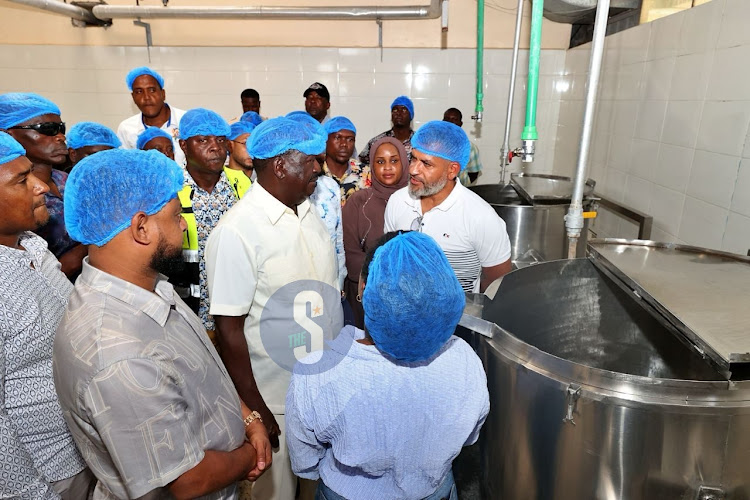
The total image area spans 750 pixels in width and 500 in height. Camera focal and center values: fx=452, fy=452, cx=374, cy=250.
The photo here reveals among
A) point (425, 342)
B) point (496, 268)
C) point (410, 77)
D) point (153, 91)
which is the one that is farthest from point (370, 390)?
point (410, 77)

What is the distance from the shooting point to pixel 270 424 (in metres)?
1.43

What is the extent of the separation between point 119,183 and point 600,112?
3244 millimetres

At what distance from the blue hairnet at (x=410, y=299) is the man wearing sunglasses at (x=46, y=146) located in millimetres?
1460

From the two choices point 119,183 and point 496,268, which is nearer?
point 119,183

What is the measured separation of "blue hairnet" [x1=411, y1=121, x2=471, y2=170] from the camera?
6.09 ft

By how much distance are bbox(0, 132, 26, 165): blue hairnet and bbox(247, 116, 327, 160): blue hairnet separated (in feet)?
2.00

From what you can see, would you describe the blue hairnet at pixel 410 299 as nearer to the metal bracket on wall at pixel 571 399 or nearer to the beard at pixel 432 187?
the metal bracket on wall at pixel 571 399

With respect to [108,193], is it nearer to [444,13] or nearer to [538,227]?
[538,227]

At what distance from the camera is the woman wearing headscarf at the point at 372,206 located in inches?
89.7

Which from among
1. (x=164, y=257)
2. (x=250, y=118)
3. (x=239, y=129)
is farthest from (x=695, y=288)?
(x=250, y=118)

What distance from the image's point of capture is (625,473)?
3.48ft

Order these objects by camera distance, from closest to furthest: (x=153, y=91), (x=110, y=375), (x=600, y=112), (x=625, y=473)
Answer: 1. (x=110, y=375)
2. (x=625, y=473)
3. (x=153, y=91)
4. (x=600, y=112)

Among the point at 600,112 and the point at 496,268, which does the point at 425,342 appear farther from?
the point at 600,112

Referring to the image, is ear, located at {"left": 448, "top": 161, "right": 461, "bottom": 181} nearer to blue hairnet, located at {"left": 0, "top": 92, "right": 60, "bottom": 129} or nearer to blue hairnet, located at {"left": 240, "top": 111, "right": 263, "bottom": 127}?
blue hairnet, located at {"left": 0, "top": 92, "right": 60, "bottom": 129}
